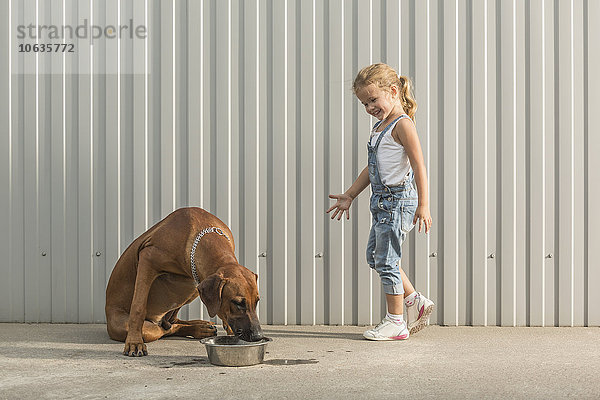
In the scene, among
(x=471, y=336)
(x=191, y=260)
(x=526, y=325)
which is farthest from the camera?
(x=526, y=325)

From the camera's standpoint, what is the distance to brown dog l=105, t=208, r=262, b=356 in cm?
354

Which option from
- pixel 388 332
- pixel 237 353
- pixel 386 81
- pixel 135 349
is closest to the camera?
pixel 237 353

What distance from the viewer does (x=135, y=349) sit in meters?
3.84

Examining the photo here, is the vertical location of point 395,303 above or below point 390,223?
below

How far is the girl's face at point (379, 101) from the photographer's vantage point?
4352 mm

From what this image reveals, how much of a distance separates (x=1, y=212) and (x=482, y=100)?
335 centimetres

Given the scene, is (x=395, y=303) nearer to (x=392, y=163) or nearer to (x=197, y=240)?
(x=392, y=163)

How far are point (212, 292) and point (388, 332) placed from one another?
125 centimetres

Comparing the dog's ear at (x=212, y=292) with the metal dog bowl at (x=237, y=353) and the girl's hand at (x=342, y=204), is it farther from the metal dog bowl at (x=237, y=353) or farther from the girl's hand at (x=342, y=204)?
the girl's hand at (x=342, y=204)

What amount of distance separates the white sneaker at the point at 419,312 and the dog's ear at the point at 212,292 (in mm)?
1417

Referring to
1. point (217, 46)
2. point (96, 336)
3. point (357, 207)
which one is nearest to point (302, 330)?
point (357, 207)

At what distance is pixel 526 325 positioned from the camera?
4.79 m

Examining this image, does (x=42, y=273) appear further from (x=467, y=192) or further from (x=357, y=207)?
(x=467, y=192)

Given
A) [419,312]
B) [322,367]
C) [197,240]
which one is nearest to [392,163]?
[419,312]
